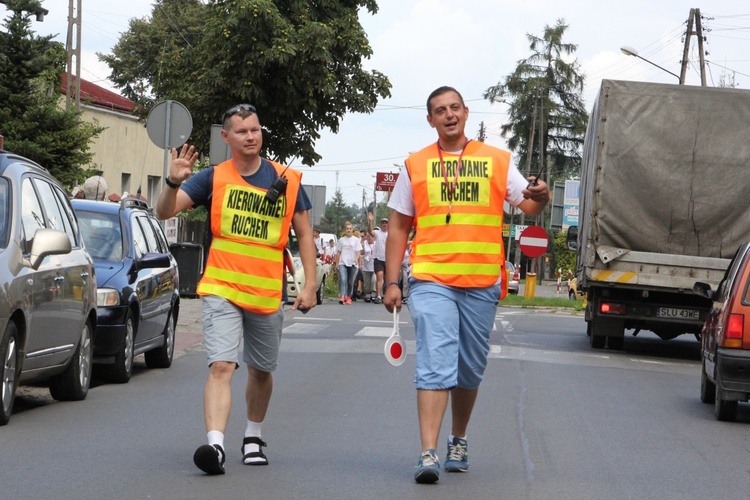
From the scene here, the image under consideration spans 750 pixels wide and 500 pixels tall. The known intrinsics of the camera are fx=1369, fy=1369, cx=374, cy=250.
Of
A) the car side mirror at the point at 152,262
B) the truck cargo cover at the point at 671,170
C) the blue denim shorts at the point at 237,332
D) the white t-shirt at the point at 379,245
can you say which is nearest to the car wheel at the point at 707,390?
the car side mirror at the point at 152,262

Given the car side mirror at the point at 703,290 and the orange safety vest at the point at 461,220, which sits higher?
the orange safety vest at the point at 461,220

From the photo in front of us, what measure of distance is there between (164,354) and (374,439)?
536 centimetres

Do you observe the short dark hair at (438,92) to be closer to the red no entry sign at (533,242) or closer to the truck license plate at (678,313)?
the truck license plate at (678,313)

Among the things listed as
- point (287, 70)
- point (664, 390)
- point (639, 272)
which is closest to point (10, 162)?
point (664, 390)

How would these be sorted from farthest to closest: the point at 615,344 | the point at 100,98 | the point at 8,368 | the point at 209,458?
the point at 100,98 < the point at 615,344 < the point at 8,368 < the point at 209,458

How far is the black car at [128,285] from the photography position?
1153 cm

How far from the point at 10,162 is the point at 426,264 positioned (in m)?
3.71

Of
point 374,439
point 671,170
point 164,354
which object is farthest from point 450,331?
point 671,170

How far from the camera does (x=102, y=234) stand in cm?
1249

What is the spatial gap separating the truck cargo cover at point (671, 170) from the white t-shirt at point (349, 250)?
44.9 ft

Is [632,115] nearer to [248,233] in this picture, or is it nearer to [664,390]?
[664,390]

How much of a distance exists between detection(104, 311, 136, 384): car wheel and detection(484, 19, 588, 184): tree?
2717 inches

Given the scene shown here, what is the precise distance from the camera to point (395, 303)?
7113 mm

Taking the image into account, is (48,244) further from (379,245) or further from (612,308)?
(379,245)
